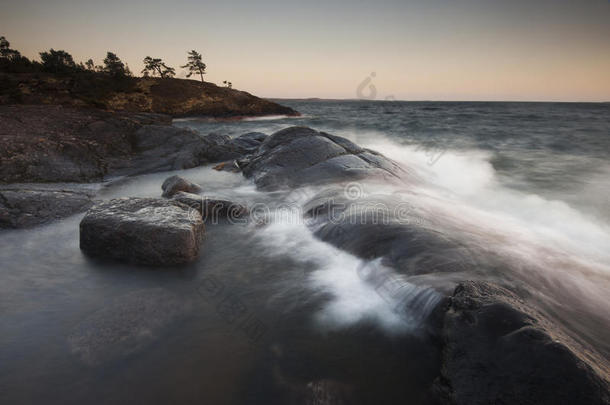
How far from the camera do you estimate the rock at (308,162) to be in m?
7.48

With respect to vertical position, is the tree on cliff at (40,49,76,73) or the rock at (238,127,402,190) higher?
the tree on cliff at (40,49,76,73)

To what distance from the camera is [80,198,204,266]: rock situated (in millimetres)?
3902

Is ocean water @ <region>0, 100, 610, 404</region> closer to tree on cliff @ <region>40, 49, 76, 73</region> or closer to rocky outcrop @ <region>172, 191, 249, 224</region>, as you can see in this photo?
rocky outcrop @ <region>172, 191, 249, 224</region>

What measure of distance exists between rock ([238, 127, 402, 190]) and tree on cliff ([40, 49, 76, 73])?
145 feet

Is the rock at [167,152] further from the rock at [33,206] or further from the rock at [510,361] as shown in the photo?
the rock at [510,361]

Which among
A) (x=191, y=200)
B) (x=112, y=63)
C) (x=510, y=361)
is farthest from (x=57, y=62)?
(x=510, y=361)

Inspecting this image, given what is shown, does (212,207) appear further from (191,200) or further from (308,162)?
(308,162)

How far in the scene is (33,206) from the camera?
519 centimetres

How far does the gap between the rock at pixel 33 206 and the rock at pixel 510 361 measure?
6.21 m

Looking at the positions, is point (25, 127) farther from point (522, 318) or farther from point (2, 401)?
point (522, 318)

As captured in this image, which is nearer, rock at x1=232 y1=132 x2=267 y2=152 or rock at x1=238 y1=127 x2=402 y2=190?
rock at x1=238 y1=127 x2=402 y2=190

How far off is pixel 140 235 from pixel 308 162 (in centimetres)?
501

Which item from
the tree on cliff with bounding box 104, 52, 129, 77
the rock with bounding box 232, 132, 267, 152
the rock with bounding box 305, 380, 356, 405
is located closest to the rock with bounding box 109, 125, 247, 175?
the rock with bounding box 232, 132, 267, 152

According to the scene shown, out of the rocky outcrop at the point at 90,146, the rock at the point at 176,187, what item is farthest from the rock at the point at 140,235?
the rocky outcrop at the point at 90,146
